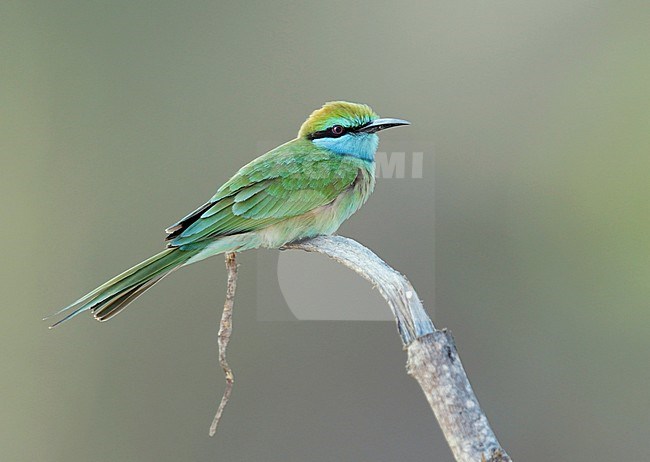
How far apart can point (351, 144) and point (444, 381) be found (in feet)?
3.06

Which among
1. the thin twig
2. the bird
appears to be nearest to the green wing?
the bird

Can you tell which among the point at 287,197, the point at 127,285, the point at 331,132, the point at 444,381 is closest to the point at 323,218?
the point at 287,197

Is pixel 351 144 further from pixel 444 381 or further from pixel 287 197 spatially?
pixel 444 381

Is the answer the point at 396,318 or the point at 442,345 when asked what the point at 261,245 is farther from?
the point at 442,345

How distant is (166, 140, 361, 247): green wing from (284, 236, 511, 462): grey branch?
0.55m

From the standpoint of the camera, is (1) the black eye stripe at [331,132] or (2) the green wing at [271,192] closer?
(2) the green wing at [271,192]

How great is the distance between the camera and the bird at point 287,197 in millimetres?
1761

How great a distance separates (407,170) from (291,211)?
110 cm

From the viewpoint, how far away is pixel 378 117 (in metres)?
2.09

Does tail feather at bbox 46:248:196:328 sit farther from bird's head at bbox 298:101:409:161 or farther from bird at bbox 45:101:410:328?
bird's head at bbox 298:101:409:161

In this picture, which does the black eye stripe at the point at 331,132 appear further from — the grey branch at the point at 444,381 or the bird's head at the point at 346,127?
the grey branch at the point at 444,381

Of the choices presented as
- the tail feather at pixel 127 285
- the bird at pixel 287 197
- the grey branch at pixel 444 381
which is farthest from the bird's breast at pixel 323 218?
the grey branch at pixel 444 381

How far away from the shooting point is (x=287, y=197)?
1.95 meters

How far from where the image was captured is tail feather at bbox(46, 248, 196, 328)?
161 cm
